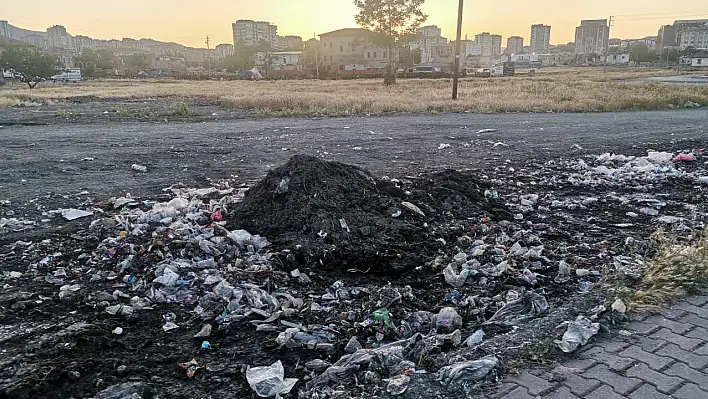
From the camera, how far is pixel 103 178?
7.27 metres

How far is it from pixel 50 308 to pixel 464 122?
1296 centimetres

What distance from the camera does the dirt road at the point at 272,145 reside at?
741cm

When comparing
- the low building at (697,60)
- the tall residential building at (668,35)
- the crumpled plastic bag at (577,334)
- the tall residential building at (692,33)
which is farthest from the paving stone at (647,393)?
the tall residential building at (692,33)

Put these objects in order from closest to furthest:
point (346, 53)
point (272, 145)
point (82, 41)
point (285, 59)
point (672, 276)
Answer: point (672, 276) < point (272, 145) < point (346, 53) < point (285, 59) < point (82, 41)

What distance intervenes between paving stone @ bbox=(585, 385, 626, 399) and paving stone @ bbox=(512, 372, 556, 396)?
6.4 inches

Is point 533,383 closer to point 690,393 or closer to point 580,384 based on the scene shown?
point 580,384

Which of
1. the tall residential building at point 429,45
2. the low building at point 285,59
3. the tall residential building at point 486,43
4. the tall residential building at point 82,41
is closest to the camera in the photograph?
the low building at point 285,59

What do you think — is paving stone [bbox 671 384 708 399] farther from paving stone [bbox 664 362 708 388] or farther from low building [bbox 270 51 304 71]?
low building [bbox 270 51 304 71]

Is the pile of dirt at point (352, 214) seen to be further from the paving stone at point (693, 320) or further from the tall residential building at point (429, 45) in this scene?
the tall residential building at point (429, 45)

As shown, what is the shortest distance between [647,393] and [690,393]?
Result: 189 millimetres

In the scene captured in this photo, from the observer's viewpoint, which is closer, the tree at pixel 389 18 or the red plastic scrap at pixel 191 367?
the red plastic scrap at pixel 191 367

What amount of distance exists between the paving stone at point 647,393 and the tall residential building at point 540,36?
19095 cm

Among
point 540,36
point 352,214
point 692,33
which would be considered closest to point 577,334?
point 352,214

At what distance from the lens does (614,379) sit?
233cm
